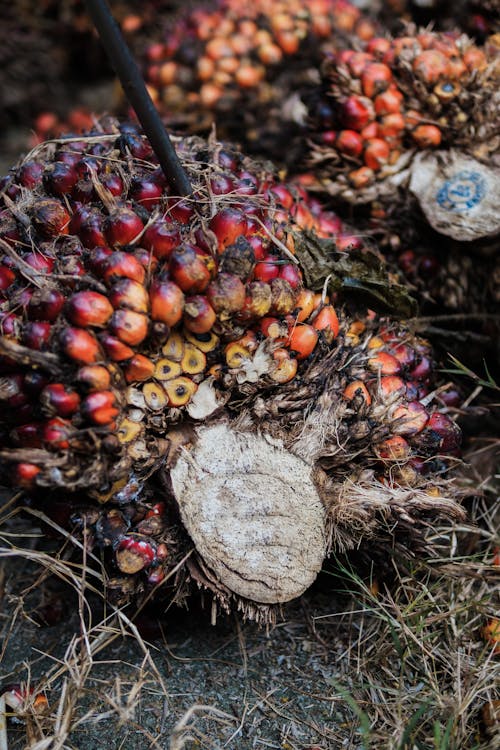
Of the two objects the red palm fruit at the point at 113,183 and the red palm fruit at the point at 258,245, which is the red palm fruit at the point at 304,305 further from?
the red palm fruit at the point at 113,183

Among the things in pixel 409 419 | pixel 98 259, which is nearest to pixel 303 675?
pixel 409 419

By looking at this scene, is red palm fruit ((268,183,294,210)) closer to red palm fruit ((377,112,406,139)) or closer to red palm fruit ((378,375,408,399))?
red palm fruit ((377,112,406,139))

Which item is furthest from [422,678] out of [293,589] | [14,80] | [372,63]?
[14,80]

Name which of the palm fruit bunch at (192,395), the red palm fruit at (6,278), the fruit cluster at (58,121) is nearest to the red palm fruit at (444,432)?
the palm fruit bunch at (192,395)

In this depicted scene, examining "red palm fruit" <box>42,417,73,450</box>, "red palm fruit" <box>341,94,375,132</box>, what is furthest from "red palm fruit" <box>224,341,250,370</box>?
"red palm fruit" <box>341,94,375,132</box>

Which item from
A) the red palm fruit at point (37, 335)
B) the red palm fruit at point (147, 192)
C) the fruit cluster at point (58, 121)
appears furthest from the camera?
the fruit cluster at point (58, 121)

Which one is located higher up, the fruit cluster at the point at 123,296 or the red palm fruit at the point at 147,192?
the red palm fruit at the point at 147,192

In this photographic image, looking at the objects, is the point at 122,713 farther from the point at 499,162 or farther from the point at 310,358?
the point at 499,162
